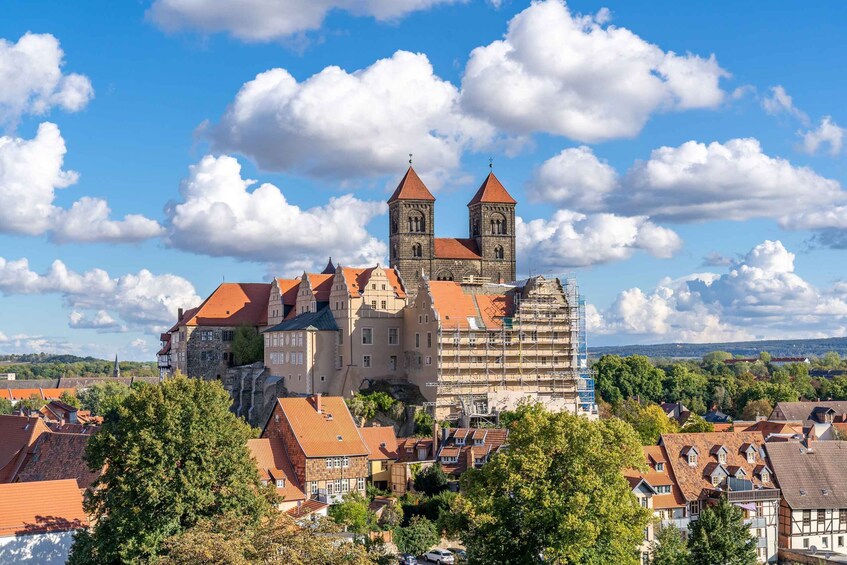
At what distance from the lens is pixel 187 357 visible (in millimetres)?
86562

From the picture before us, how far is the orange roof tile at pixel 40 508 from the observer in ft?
129

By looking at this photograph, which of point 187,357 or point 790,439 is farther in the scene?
point 187,357

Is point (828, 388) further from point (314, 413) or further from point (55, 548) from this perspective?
point (55, 548)

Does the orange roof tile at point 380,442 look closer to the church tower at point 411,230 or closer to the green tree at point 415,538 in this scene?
the green tree at point 415,538

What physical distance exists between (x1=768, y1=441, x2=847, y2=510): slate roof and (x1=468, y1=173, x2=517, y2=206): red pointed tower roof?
4052cm

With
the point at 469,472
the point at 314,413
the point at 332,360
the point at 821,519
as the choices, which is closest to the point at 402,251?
the point at 332,360

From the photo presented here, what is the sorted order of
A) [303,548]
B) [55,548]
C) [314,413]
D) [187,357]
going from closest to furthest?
[303,548] → [55,548] → [314,413] → [187,357]

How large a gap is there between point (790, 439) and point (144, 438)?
4678cm

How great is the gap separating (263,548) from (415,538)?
20163 mm

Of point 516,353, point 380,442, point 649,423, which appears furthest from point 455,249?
point 380,442

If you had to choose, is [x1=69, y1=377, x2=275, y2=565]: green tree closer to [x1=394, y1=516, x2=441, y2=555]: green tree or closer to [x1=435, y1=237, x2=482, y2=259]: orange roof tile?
[x1=394, y1=516, x2=441, y2=555]: green tree

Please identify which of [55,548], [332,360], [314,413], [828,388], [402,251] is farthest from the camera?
[828,388]

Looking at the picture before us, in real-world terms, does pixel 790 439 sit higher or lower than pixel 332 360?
lower

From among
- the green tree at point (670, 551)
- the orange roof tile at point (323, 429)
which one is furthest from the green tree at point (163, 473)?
the orange roof tile at point (323, 429)
